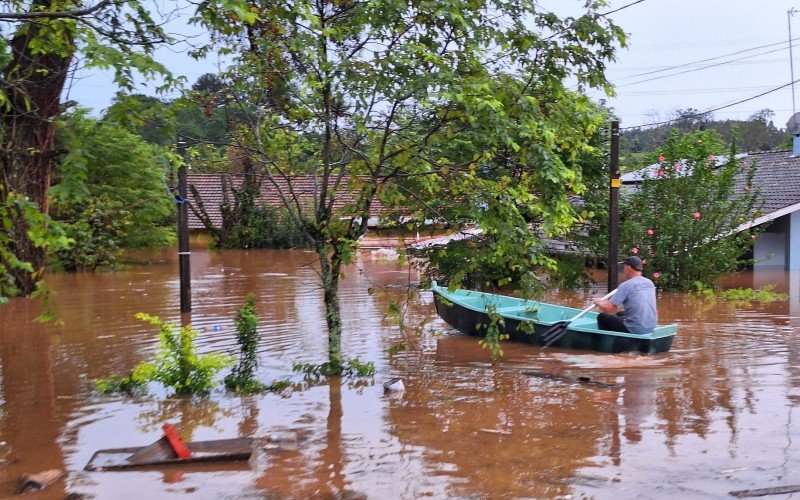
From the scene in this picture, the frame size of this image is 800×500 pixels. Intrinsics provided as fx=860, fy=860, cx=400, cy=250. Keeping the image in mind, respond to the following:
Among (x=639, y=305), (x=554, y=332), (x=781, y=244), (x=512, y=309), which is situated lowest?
(x=554, y=332)

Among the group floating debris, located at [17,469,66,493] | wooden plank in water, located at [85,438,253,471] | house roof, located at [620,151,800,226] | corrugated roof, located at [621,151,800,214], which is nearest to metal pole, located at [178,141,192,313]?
wooden plank in water, located at [85,438,253,471]

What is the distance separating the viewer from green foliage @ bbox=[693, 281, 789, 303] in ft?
63.6

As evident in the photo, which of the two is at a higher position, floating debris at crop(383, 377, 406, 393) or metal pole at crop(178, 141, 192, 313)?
metal pole at crop(178, 141, 192, 313)

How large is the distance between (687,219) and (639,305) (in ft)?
27.2

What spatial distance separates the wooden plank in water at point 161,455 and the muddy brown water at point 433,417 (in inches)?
5.3

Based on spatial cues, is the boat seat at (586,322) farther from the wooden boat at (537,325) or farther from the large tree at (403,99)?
the large tree at (403,99)

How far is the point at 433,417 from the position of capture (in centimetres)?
912

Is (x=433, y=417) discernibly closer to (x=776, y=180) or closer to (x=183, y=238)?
(x=183, y=238)

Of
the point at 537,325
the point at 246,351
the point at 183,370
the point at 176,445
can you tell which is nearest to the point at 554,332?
the point at 537,325

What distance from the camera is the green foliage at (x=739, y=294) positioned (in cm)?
1938

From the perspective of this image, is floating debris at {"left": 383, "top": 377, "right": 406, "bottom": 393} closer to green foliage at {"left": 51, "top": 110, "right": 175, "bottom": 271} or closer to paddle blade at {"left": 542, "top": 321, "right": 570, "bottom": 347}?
paddle blade at {"left": 542, "top": 321, "right": 570, "bottom": 347}

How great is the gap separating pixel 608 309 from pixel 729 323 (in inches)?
164

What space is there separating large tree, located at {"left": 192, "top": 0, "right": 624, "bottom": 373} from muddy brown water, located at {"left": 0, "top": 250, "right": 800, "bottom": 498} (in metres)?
1.42

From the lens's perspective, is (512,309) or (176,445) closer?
(176,445)
